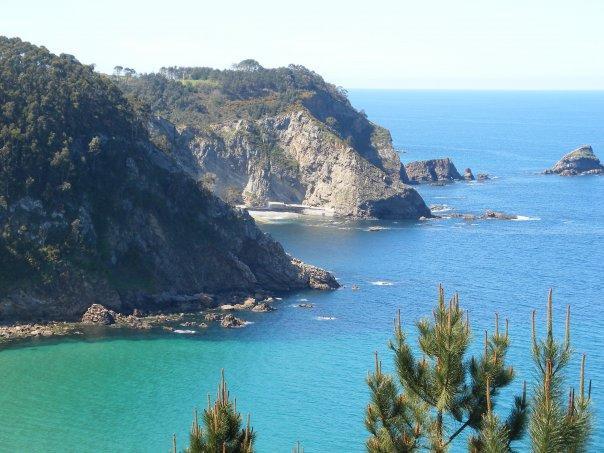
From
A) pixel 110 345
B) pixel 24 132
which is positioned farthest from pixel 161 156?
pixel 110 345

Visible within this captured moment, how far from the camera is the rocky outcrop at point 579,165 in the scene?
18520 centimetres

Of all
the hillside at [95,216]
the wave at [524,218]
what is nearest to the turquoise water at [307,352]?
the hillside at [95,216]

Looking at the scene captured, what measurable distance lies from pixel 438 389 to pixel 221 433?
5299mm

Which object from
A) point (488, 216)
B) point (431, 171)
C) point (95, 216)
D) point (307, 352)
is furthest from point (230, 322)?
point (431, 171)

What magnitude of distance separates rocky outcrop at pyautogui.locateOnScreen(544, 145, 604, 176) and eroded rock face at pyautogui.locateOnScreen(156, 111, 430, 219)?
56440 millimetres

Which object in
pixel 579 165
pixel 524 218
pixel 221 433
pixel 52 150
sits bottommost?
pixel 221 433

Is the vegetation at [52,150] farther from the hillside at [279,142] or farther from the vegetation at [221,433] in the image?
the vegetation at [221,433]

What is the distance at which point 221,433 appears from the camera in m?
20.2

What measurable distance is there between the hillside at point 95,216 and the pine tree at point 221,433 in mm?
58139

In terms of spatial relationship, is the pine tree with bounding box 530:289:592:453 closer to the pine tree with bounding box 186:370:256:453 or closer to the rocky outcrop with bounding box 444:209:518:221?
the pine tree with bounding box 186:370:256:453

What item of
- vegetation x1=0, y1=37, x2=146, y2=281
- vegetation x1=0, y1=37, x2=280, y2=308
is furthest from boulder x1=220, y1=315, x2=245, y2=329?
vegetation x1=0, y1=37, x2=146, y2=281

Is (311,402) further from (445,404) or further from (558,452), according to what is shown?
(558,452)

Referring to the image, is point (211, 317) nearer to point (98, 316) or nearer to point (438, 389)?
point (98, 316)

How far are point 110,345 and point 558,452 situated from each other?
192 feet
